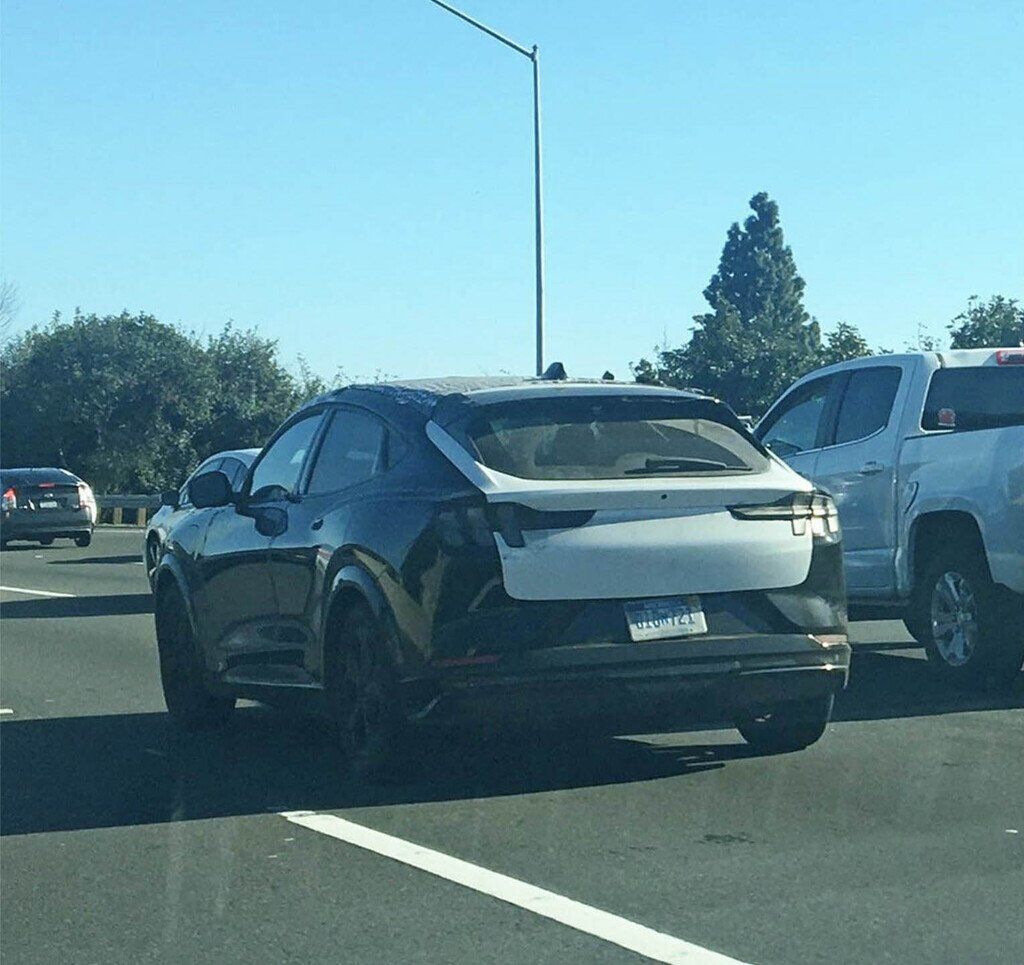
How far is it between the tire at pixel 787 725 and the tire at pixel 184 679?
2.74 m

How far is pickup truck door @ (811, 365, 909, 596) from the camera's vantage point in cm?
1212

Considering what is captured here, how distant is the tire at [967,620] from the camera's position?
10953 mm

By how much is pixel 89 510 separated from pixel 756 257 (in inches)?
4065

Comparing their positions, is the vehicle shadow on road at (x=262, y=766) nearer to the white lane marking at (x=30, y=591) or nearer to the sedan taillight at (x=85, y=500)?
the white lane marking at (x=30, y=591)

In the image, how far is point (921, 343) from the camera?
181ft

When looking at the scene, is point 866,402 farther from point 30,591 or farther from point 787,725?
point 30,591

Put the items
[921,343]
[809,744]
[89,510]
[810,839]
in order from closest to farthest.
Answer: [810,839] → [809,744] → [89,510] → [921,343]

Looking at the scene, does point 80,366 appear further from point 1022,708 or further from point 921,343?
point 1022,708

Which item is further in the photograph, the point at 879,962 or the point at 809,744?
→ the point at 809,744

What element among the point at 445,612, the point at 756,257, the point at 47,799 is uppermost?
the point at 756,257

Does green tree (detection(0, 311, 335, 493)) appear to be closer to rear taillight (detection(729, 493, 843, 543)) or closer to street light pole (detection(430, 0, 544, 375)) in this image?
street light pole (detection(430, 0, 544, 375))

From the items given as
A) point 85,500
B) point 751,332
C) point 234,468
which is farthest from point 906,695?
point 751,332

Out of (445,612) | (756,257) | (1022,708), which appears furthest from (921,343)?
(756,257)

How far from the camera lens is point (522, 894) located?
20.5 feet
